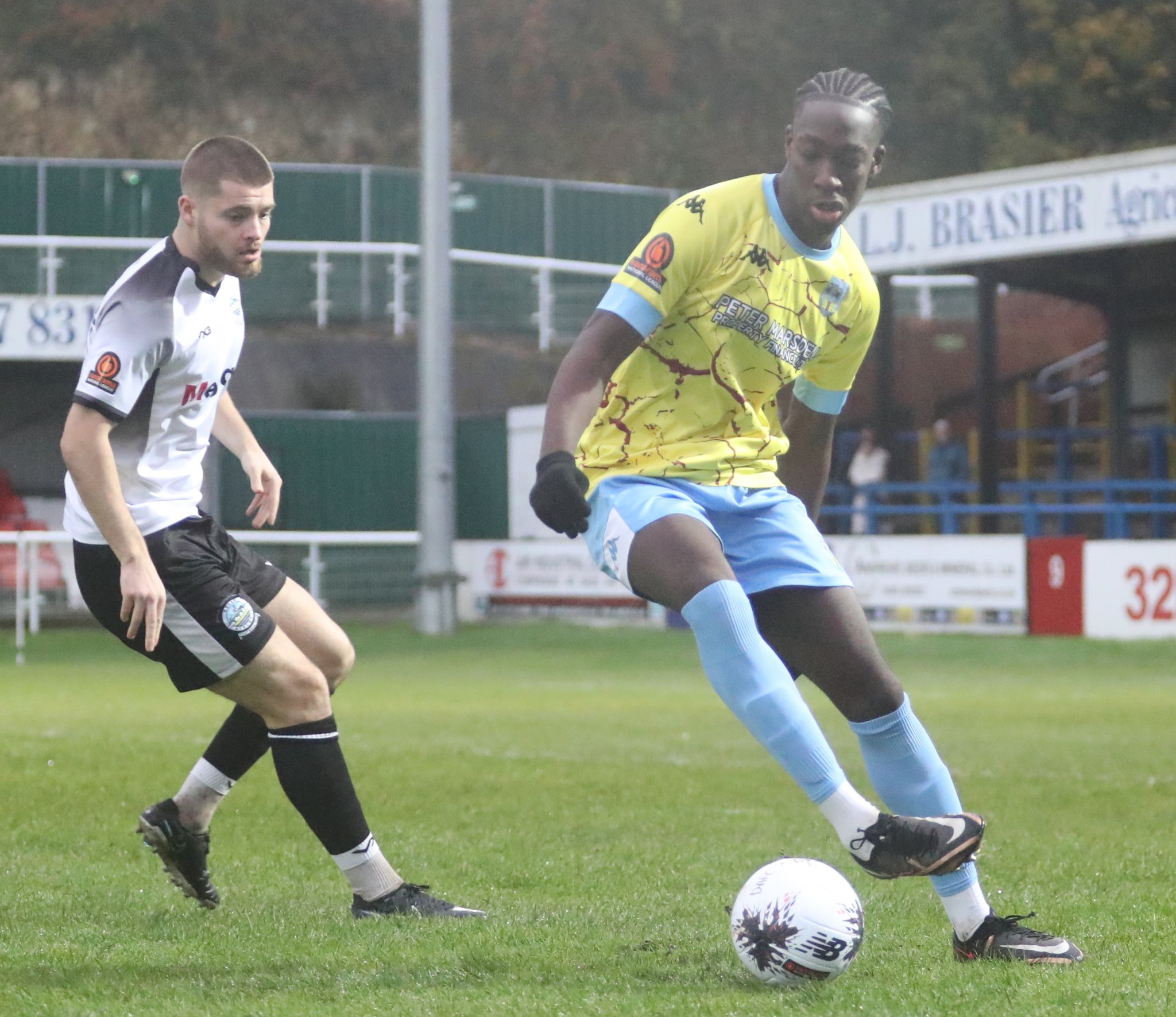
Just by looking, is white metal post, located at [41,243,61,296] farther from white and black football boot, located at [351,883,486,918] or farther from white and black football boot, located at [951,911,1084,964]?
white and black football boot, located at [951,911,1084,964]

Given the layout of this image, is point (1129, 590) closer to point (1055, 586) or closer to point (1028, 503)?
point (1055, 586)

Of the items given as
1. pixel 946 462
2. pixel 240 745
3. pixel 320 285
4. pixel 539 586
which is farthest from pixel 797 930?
pixel 320 285

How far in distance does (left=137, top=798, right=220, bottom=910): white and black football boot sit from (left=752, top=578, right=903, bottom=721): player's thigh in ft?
6.14

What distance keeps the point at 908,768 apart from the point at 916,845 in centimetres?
57

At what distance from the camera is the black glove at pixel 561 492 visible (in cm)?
424

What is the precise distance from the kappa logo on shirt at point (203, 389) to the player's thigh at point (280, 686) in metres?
0.66

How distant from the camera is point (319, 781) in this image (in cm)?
505

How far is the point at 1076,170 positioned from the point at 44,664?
1233 cm

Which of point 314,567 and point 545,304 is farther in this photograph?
point 545,304

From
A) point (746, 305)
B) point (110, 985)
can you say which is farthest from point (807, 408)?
point (110, 985)

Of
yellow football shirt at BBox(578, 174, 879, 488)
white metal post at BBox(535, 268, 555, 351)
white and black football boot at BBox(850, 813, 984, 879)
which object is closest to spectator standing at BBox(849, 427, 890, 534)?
white metal post at BBox(535, 268, 555, 351)

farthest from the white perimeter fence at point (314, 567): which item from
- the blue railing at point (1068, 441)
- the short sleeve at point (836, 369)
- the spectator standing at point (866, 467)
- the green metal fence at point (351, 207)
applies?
the short sleeve at point (836, 369)

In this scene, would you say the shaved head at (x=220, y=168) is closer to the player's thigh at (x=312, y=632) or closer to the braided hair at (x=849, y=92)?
the player's thigh at (x=312, y=632)

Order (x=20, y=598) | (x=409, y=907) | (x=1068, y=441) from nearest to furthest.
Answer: (x=409, y=907)
(x=20, y=598)
(x=1068, y=441)
